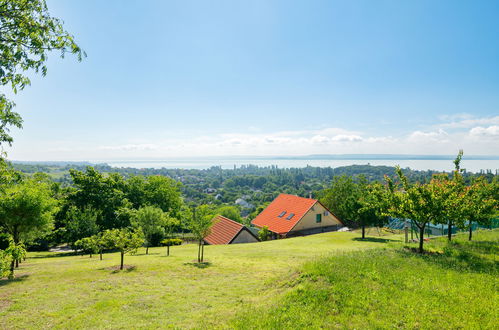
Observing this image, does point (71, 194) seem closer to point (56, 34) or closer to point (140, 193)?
point (140, 193)

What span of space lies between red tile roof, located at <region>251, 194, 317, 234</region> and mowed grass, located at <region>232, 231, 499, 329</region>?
28.9 meters

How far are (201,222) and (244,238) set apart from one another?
17230 mm

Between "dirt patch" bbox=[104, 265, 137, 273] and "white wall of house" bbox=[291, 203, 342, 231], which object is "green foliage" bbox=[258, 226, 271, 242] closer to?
"white wall of house" bbox=[291, 203, 342, 231]

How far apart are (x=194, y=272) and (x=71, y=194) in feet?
110

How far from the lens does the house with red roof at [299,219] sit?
40.7m

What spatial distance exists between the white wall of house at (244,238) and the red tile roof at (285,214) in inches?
235

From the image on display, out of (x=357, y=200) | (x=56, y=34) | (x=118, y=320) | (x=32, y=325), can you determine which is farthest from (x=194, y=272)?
(x=357, y=200)

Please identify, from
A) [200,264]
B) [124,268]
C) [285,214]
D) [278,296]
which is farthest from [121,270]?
[285,214]

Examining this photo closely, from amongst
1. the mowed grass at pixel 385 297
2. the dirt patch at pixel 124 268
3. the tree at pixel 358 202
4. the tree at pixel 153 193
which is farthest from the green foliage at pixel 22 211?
the tree at pixel 153 193

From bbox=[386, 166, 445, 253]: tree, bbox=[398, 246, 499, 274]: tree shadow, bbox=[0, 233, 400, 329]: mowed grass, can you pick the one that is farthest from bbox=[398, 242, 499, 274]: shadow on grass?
bbox=[0, 233, 400, 329]: mowed grass

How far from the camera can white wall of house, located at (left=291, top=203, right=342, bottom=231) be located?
4116 cm

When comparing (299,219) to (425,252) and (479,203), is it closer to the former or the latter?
(479,203)

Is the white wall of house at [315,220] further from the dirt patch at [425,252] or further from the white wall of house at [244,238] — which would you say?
the dirt patch at [425,252]

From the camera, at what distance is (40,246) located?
140 feet
